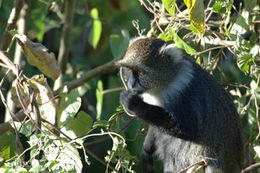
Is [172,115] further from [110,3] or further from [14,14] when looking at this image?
[110,3]

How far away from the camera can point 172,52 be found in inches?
165

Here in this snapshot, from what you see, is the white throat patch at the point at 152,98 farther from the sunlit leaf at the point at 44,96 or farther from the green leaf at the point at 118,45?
the green leaf at the point at 118,45

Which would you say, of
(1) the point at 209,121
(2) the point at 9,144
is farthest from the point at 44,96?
(1) the point at 209,121

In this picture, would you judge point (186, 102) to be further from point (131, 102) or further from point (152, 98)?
point (131, 102)

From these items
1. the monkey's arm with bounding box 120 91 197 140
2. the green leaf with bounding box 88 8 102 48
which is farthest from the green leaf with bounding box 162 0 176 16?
the green leaf with bounding box 88 8 102 48

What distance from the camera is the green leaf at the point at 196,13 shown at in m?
3.41

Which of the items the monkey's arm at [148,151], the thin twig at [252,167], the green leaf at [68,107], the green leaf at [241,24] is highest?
the green leaf at [241,24]

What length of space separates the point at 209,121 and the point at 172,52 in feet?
2.37

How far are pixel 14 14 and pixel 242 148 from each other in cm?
273

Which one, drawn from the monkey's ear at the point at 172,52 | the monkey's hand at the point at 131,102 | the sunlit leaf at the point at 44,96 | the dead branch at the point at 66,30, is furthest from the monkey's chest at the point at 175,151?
the dead branch at the point at 66,30

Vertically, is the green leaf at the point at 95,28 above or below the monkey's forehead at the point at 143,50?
below

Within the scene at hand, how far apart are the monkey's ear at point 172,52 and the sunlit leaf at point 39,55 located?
3.19ft

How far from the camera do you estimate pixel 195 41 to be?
14.9 ft

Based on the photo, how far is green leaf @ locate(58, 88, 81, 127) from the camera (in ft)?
12.7
